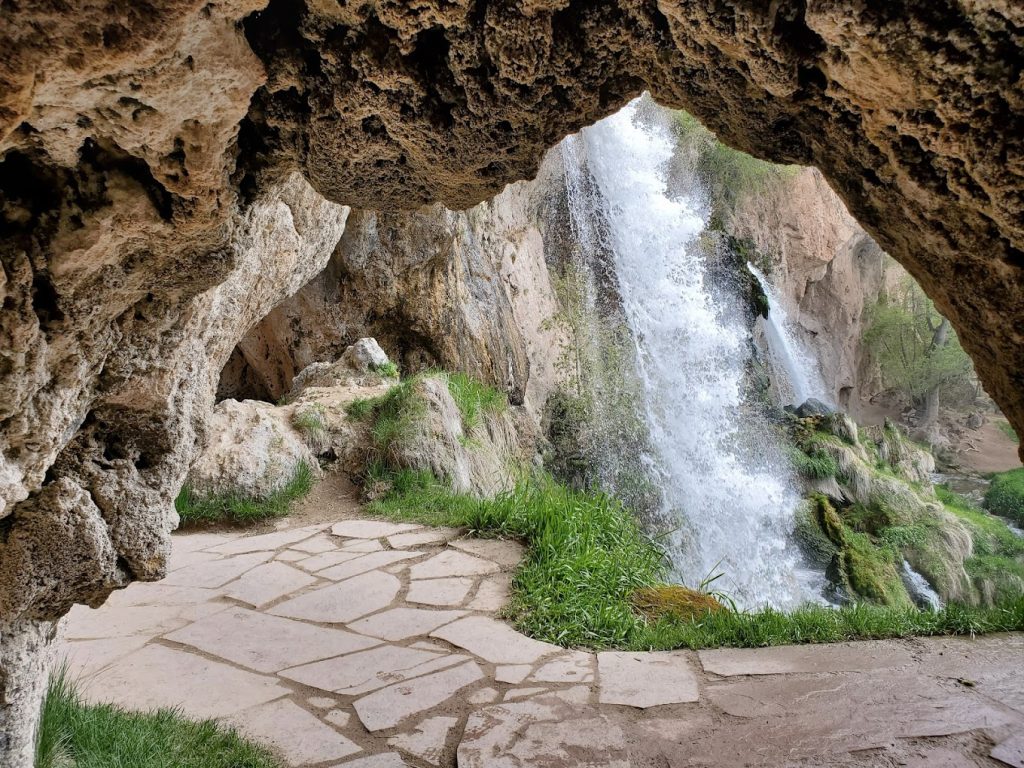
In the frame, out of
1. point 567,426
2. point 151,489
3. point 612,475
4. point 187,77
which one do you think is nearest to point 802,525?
point 612,475

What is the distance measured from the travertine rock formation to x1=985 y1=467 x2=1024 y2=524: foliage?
19472mm

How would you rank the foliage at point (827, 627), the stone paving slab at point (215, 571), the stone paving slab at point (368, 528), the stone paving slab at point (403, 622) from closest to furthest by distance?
the foliage at point (827, 627) < the stone paving slab at point (403, 622) < the stone paving slab at point (215, 571) < the stone paving slab at point (368, 528)

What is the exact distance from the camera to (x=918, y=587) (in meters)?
11.4

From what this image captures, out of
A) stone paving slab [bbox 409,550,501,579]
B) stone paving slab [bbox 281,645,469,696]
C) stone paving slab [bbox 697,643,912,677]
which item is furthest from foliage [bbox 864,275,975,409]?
stone paving slab [bbox 281,645,469,696]

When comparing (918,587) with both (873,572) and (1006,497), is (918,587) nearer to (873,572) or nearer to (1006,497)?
(873,572)

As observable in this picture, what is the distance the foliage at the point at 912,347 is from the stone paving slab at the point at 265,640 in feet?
63.4

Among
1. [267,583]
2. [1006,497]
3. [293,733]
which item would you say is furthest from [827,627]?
[1006,497]

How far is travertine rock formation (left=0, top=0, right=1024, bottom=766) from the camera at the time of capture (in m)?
1.36

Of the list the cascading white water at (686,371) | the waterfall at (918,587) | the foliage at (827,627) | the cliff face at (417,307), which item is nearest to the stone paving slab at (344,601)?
the foliage at (827,627)

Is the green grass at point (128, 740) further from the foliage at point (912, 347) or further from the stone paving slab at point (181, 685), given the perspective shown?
the foliage at point (912, 347)

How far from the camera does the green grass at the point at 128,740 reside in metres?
2.36

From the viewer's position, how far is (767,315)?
1545 cm

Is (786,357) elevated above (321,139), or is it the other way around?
(786,357)

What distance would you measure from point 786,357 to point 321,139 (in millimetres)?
15425
